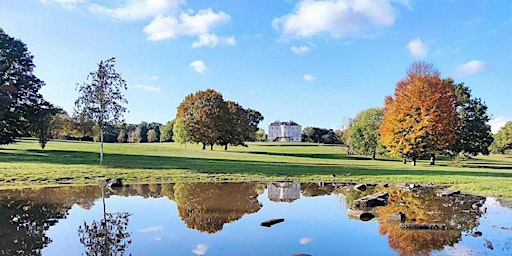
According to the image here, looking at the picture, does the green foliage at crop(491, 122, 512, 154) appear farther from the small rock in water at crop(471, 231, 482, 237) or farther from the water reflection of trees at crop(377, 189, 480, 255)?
the small rock in water at crop(471, 231, 482, 237)

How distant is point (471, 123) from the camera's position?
159 feet

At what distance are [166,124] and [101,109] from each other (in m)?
75.1

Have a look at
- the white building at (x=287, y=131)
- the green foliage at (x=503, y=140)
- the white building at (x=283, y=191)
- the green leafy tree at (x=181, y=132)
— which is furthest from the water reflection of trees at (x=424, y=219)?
the white building at (x=287, y=131)

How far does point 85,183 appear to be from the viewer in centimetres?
2195

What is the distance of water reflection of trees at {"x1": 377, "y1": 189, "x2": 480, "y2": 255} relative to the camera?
31.4 ft

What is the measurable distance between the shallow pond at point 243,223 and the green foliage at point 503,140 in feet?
260

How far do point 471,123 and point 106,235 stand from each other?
48.8 meters

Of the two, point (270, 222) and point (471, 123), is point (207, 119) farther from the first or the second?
point (270, 222)

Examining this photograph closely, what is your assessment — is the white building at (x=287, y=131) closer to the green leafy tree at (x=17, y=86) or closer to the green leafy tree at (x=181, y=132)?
the green leafy tree at (x=181, y=132)

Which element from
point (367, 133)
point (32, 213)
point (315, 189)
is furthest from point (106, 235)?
point (367, 133)

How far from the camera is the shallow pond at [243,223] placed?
30.7 feet

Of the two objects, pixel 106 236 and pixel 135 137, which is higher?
pixel 135 137

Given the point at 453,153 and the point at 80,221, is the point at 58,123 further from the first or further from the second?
the point at 453,153

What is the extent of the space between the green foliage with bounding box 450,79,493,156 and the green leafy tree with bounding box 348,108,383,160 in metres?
14.4
